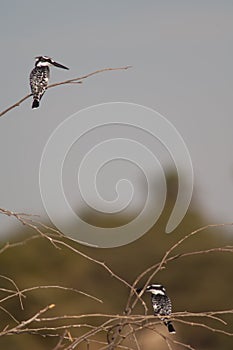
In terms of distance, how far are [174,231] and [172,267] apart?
3.16m

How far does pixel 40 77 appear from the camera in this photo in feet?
23.1

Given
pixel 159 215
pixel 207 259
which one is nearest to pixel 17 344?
pixel 207 259

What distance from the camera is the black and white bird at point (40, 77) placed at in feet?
21.8

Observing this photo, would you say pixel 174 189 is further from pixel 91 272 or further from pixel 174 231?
pixel 91 272

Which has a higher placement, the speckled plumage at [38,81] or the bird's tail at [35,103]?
the speckled plumage at [38,81]

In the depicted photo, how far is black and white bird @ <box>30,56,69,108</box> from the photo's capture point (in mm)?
6631

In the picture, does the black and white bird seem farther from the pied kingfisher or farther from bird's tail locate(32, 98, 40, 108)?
the pied kingfisher

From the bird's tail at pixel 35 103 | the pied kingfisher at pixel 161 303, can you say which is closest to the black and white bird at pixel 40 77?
the bird's tail at pixel 35 103

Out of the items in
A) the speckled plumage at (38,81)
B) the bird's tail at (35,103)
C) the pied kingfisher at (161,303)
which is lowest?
the pied kingfisher at (161,303)

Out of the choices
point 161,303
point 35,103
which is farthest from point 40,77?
point 161,303

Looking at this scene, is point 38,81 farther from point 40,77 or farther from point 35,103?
point 35,103

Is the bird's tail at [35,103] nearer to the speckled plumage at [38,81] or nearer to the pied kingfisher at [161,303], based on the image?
the speckled plumage at [38,81]

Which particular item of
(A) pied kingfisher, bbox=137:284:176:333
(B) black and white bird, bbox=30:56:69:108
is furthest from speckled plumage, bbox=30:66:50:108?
(A) pied kingfisher, bbox=137:284:176:333

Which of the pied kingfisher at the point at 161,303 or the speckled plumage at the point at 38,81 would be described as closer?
the pied kingfisher at the point at 161,303
